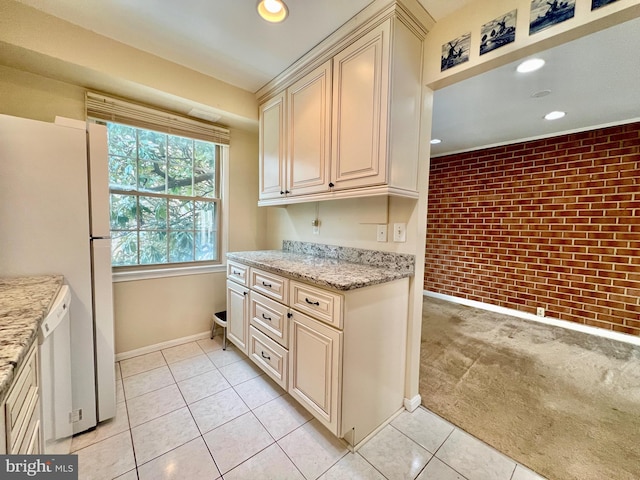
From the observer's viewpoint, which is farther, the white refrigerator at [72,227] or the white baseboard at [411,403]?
the white baseboard at [411,403]

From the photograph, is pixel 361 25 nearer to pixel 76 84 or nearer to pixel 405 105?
pixel 405 105

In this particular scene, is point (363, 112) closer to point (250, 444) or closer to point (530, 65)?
point (530, 65)

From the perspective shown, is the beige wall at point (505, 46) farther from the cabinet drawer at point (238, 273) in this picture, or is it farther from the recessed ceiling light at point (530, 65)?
the cabinet drawer at point (238, 273)

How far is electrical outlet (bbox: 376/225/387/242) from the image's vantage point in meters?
1.77

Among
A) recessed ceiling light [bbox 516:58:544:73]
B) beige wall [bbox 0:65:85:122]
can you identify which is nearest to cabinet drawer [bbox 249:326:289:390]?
beige wall [bbox 0:65:85:122]

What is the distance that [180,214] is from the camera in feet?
8.23

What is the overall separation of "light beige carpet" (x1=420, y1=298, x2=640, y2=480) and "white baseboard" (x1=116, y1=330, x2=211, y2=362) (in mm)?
2128

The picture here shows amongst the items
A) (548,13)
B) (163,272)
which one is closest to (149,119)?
(163,272)

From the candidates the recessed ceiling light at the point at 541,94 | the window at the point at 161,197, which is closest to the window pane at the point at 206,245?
the window at the point at 161,197

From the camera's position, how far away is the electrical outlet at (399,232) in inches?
65.6

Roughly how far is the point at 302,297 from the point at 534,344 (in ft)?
8.71

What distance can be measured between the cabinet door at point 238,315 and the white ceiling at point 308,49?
5.90 ft

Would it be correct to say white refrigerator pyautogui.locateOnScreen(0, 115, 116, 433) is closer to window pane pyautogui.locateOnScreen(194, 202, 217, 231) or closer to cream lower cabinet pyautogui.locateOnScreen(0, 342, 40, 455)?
cream lower cabinet pyautogui.locateOnScreen(0, 342, 40, 455)

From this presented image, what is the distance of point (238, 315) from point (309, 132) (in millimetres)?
1600
